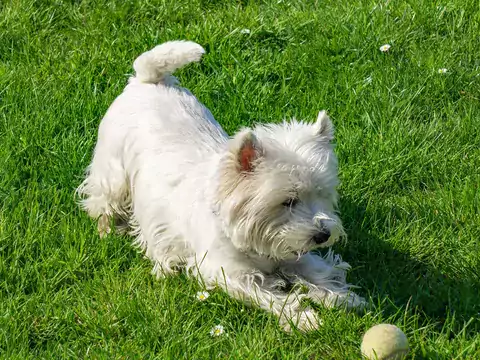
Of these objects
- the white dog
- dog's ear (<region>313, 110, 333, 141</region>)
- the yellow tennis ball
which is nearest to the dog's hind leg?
the white dog

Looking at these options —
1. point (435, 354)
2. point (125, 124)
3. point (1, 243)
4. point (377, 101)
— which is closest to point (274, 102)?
point (377, 101)

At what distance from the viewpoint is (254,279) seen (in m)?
3.70

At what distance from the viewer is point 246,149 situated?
10.9 ft

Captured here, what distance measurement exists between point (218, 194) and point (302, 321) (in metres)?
0.63

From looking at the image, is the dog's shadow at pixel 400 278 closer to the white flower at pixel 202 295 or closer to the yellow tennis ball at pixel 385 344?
the yellow tennis ball at pixel 385 344

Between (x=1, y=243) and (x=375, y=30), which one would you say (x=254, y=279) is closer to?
(x=1, y=243)

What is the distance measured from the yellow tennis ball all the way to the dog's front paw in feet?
0.94

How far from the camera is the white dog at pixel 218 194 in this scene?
3357mm

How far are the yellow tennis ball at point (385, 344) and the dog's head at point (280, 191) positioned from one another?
40 cm

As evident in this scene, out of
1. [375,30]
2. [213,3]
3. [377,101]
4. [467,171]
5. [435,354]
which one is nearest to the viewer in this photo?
[435,354]

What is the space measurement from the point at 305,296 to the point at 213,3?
3.01 meters

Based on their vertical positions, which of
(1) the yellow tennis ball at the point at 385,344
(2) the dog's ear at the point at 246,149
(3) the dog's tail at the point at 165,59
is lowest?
(1) the yellow tennis ball at the point at 385,344

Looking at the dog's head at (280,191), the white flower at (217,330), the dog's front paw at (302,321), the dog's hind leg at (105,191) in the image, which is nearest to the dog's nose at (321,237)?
the dog's head at (280,191)

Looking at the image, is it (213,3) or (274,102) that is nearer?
(274,102)
